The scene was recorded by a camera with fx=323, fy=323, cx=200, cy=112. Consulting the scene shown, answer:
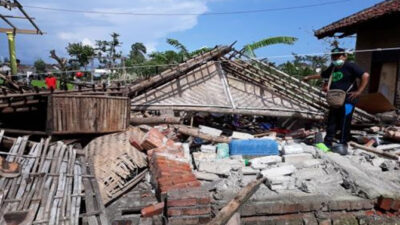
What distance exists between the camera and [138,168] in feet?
14.8

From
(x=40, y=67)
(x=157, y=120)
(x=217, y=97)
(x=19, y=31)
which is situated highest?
(x=19, y=31)

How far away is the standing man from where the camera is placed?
501cm

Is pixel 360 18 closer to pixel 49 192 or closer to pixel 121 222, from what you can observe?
pixel 121 222

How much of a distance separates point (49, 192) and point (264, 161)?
2.65 metres

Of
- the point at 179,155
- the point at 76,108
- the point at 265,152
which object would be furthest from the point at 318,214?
the point at 76,108

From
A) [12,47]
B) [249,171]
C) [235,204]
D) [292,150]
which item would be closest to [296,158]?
[292,150]

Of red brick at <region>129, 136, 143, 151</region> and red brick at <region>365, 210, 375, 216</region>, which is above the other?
red brick at <region>129, 136, 143, 151</region>

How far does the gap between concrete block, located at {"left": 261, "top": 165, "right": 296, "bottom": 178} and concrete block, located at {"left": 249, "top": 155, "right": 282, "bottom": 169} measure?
0.97ft

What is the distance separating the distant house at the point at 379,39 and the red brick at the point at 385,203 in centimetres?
618

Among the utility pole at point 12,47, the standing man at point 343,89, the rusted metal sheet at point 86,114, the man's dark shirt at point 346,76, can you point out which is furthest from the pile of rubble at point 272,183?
the utility pole at point 12,47

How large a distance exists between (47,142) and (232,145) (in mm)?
2871

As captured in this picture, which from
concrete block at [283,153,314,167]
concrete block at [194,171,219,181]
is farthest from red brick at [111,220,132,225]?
concrete block at [283,153,314,167]

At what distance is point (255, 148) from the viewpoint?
15.5 feet

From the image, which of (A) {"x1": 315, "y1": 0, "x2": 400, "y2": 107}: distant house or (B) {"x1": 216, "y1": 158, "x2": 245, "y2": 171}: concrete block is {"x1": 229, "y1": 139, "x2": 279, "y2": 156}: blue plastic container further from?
(A) {"x1": 315, "y1": 0, "x2": 400, "y2": 107}: distant house
